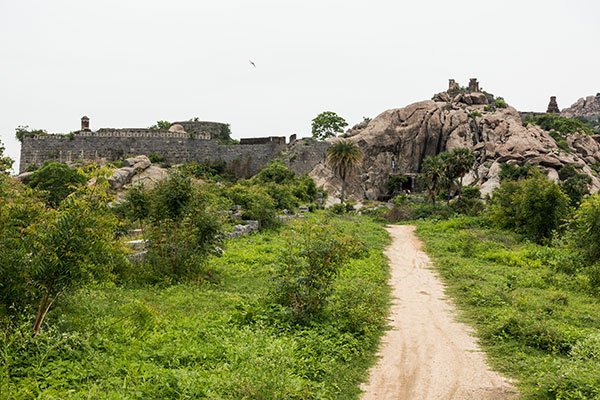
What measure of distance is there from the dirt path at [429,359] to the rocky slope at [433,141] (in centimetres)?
4089

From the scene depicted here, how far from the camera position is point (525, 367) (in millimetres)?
9469

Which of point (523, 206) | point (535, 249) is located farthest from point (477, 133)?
point (535, 249)

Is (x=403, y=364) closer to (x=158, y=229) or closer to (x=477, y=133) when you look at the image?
(x=158, y=229)

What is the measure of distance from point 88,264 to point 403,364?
18.7 ft

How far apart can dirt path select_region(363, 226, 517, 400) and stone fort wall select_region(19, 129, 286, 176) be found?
133ft

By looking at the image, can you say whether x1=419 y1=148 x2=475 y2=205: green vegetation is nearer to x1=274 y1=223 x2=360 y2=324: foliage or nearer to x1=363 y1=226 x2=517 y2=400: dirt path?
x1=363 y1=226 x2=517 y2=400: dirt path

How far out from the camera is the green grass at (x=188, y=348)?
6.95 m

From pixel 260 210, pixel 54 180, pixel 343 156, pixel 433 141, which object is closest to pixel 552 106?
pixel 433 141

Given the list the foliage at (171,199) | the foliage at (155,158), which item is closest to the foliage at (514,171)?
the foliage at (155,158)

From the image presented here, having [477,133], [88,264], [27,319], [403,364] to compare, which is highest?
[477,133]

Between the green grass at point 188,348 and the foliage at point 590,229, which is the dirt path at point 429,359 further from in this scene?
the foliage at point 590,229

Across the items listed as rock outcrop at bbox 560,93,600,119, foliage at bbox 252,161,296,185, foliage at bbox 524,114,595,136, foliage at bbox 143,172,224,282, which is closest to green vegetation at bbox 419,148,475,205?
foliage at bbox 252,161,296,185

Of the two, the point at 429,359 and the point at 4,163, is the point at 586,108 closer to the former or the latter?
the point at 429,359

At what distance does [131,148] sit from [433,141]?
32.1 m
